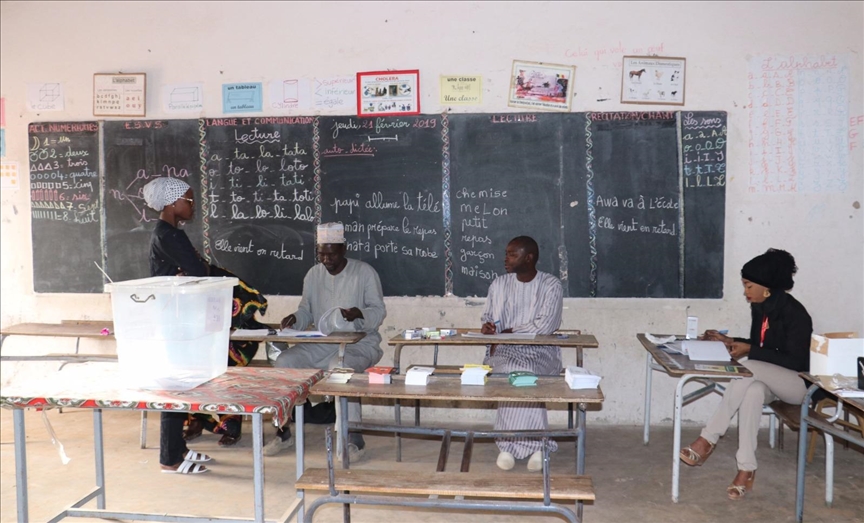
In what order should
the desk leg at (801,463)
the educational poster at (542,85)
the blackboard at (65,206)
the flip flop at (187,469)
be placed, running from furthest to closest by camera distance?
the blackboard at (65,206)
the educational poster at (542,85)
the flip flop at (187,469)
the desk leg at (801,463)

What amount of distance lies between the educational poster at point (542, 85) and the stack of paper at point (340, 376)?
2.95 metres

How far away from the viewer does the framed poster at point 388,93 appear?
611cm

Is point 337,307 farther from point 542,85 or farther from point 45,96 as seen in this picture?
point 45,96

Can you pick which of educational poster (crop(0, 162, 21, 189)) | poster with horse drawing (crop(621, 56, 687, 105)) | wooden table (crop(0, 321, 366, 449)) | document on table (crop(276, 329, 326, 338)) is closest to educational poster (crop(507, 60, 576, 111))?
poster with horse drawing (crop(621, 56, 687, 105))

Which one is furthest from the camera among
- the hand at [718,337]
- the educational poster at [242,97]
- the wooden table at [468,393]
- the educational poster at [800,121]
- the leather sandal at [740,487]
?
the educational poster at [242,97]

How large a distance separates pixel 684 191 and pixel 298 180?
3.16 metres

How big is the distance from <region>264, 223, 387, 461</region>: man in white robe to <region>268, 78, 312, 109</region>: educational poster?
1308mm

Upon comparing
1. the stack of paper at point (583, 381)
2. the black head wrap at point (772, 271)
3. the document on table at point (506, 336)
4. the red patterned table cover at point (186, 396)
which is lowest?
the document on table at point (506, 336)

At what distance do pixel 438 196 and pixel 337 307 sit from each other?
4.19ft

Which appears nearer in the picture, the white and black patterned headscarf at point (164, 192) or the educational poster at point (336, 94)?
the white and black patterned headscarf at point (164, 192)

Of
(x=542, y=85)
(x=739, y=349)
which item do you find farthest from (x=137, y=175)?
(x=739, y=349)

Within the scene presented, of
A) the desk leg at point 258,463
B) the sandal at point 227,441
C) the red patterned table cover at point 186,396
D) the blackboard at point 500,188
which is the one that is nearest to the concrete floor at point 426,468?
the sandal at point 227,441

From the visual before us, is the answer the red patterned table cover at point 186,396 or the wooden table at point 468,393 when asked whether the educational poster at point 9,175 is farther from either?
the wooden table at point 468,393

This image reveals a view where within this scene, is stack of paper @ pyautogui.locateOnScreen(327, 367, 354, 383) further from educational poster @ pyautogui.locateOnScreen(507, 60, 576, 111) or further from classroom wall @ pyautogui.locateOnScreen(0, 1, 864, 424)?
educational poster @ pyautogui.locateOnScreen(507, 60, 576, 111)
